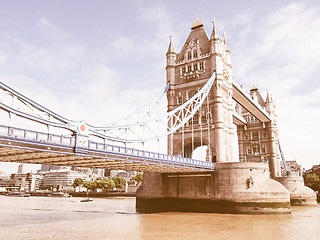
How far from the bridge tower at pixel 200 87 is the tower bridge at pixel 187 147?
5.6 inches

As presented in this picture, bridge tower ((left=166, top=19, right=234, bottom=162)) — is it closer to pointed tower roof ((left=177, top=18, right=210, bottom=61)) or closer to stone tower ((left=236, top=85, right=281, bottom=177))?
pointed tower roof ((left=177, top=18, right=210, bottom=61))

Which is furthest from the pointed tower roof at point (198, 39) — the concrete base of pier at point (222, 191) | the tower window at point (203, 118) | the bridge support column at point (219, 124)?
the concrete base of pier at point (222, 191)

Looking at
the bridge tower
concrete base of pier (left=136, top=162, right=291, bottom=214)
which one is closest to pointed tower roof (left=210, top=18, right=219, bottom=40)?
the bridge tower

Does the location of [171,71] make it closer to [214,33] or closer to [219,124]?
[214,33]

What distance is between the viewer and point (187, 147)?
44.2m

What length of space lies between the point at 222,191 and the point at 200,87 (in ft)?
55.3

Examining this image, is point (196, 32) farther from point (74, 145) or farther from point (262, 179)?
point (74, 145)

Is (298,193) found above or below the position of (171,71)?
below

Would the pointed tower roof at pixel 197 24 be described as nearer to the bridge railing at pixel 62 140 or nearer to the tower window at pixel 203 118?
the tower window at pixel 203 118

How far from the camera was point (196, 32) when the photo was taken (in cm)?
4822

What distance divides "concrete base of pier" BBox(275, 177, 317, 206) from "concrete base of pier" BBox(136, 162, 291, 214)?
18.4 metres

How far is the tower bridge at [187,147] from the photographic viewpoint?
18281 mm

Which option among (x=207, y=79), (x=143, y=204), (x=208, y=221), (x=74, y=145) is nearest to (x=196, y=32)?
(x=207, y=79)

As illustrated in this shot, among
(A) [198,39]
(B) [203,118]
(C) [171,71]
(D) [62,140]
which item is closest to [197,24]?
(A) [198,39]
